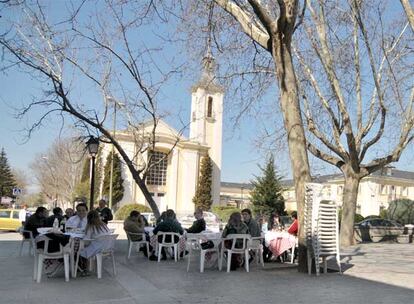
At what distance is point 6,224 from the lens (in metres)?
26.6

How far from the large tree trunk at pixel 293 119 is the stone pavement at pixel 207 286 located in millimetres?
1668

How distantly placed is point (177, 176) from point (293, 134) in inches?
1655

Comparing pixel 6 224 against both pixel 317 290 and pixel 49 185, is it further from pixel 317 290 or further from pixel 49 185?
pixel 49 185

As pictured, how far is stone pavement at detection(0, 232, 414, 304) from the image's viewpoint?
7211mm

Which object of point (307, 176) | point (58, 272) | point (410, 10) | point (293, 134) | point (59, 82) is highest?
point (410, 10)

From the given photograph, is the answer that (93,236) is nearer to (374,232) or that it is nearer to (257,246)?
(257,246)

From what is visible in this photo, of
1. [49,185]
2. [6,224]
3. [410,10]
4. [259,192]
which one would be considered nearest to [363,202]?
[259,192]

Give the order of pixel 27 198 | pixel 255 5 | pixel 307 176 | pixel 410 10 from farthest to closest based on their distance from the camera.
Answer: pixel 27 198 → pixel 410 10 → pixel 307 176 → pixel 255 5

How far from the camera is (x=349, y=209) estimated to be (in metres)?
20.5

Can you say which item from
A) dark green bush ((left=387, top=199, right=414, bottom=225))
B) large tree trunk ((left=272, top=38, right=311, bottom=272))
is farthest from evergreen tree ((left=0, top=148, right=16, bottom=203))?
large tree trunk ((left=272, top=38, right=311, bottom=272))

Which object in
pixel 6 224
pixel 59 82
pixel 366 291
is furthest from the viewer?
pixel 6 224

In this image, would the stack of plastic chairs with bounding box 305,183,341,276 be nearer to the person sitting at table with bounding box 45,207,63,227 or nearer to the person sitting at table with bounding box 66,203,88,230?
the person sitting at table with bounding box 66,203,88,230

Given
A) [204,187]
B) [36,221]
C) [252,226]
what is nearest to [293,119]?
[252,226]

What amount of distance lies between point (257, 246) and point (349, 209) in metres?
10.6
